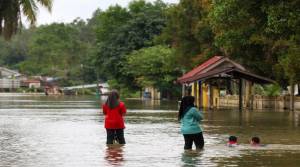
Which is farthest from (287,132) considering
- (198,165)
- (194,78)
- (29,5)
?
(194,78)

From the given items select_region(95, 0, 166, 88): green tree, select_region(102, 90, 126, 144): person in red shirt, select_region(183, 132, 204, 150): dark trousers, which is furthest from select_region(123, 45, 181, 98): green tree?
select_region(183, 132, 204, 150): dark trousers

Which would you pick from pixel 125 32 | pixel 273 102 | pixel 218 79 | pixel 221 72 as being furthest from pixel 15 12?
pixel 125 32

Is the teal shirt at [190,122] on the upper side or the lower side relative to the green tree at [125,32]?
lower

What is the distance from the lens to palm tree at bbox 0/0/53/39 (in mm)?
34719

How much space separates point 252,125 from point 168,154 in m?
12.6

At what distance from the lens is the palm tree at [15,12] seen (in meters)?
34.7

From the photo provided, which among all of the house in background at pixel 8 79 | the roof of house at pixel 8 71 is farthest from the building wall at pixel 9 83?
the roof of house at pixel 8 71

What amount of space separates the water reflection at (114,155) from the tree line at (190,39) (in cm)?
1120

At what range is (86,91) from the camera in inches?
5714

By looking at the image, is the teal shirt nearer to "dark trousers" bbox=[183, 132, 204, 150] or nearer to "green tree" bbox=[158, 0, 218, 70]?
"dark trousers" bbox=[183, 132, 204, 150]

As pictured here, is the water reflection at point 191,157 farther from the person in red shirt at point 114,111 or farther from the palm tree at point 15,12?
the palm tree at point 15,12

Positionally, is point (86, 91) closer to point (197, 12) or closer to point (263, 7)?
point (197, 12)

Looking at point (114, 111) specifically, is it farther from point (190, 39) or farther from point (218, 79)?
point (190, 39)

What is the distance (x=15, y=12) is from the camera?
3503cm
